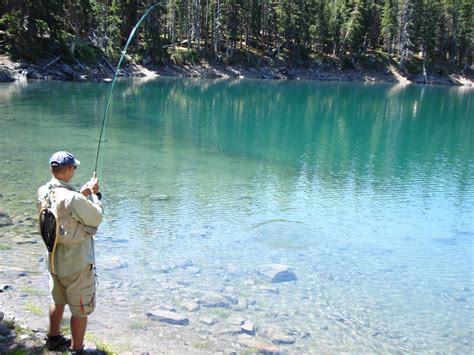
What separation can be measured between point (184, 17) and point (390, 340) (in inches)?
2976

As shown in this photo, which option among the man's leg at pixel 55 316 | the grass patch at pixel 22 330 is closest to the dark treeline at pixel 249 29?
the grass patch at pixel 22 330

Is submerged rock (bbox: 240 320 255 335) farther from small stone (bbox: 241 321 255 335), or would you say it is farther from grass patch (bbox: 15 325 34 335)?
grass patch (bbox: 15 325 34 335)

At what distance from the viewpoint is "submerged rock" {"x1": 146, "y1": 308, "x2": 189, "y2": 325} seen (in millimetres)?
6949

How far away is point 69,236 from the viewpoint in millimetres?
4551

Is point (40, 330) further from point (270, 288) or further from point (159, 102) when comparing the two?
point (159, 102)

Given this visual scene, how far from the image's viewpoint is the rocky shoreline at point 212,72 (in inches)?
1882

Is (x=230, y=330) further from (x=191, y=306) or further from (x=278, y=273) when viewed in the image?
(x=278, y=273)

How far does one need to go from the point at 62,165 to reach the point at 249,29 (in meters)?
83.8

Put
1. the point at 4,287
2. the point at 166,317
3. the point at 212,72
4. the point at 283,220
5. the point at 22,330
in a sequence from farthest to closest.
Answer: the point at 212,72
the point at 283,220
the point at 4,287
the point at 166,317
the point at 22,330

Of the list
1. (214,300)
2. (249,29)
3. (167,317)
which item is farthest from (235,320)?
(249,29)

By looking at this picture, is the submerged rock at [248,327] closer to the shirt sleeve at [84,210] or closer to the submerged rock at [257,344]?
the submerged rock at [257,344]

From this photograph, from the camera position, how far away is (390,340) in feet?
23.7

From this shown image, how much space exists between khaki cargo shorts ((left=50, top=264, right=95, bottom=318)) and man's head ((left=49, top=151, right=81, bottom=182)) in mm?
896

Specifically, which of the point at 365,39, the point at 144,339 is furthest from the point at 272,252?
the point at 365,39
